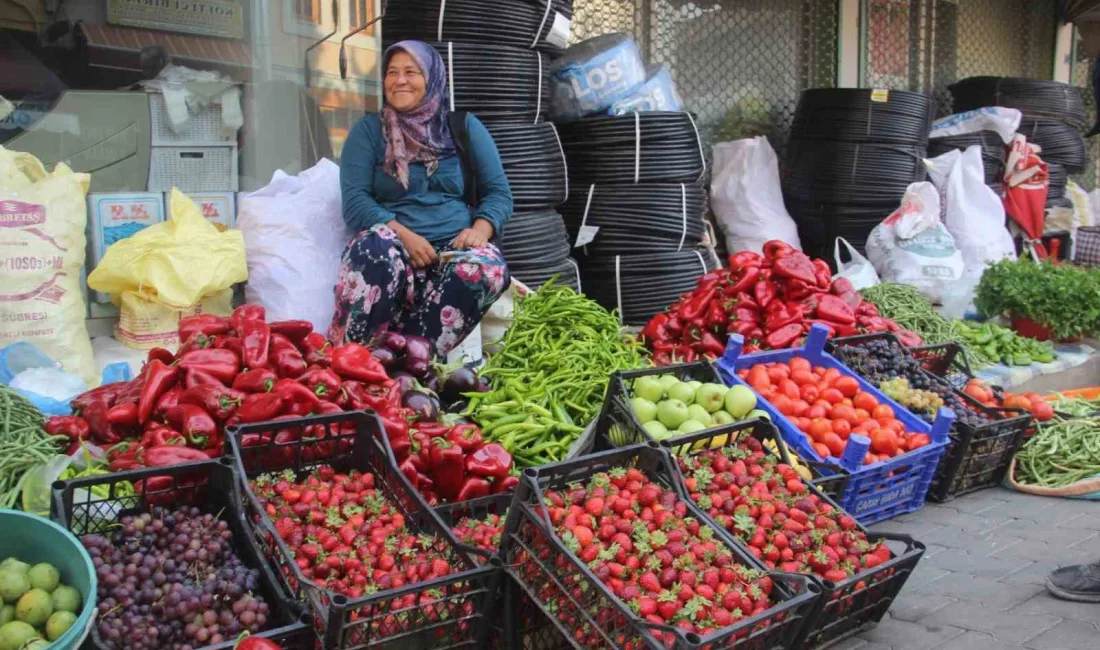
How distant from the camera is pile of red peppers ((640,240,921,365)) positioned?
4.82 metres

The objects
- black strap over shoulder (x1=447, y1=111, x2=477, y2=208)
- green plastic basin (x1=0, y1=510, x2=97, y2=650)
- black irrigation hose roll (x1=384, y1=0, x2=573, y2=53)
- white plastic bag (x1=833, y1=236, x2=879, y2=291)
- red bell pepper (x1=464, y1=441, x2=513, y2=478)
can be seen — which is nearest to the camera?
green plastic basin (x1=0, y1=510, x2=97, y2=650)

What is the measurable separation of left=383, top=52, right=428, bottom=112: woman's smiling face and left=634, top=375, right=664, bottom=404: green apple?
177 cm

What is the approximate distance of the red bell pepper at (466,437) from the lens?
10.7 ft

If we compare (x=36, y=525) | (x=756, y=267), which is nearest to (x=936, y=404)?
(x=756, y=267)

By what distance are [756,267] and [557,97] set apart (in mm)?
2010

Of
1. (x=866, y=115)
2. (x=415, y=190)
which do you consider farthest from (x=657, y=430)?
(x=866, y=115)

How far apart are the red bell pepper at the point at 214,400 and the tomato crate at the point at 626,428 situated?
135 centimetres

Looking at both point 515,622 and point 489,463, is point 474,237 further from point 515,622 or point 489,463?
point 515,622

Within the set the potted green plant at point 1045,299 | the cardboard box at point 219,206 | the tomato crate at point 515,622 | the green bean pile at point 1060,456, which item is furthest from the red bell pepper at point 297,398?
the potted green plant at point 1045,299

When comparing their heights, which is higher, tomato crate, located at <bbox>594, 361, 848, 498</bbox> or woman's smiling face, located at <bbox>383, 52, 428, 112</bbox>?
woman's smiling face, located at <bbox>383, 52, 428, 112</bbox>

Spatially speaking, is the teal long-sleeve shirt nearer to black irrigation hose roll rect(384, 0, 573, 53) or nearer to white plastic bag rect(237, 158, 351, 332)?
white plastic bag rect(237, 158, 351, 332)

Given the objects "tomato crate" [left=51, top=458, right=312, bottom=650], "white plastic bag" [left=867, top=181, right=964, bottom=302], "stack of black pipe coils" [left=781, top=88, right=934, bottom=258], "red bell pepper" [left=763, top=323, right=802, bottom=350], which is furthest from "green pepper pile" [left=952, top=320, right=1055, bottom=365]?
"tomato crate" [left=51, top=458, right=312, bottom=650]

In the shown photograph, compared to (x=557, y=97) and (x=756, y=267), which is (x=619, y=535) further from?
(x=557, y=97)

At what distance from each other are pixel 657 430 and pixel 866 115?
4.99m
